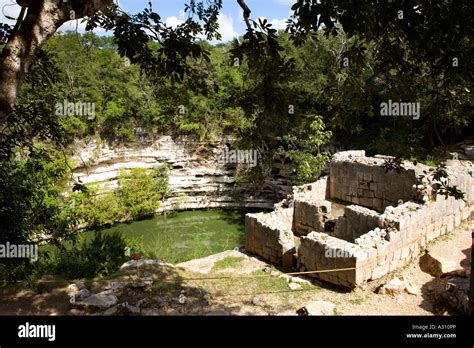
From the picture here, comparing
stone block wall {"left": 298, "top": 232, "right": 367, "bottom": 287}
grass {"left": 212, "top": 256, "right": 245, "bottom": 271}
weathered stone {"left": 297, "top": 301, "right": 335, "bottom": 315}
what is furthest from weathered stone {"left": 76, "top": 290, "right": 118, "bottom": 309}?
stone block wall {"left": 298, "top": 232, "right": 367, "bottom": 287}

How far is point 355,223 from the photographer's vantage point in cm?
1088

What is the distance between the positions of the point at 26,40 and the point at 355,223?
959cm

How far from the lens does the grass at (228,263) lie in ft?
33.0

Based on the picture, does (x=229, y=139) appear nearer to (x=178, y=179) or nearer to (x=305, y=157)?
(x=178, y=179)

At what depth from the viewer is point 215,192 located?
22953 mm

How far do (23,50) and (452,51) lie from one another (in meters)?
3.72

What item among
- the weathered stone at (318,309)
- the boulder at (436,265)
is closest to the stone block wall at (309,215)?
the boulder at (436,265)

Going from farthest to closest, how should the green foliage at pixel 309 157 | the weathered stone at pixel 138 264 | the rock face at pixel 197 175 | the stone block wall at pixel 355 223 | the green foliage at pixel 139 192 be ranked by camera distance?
the rock face at pixel 197 175
the green foliage at pixel 139 192
the green foliage at pixel 309 157
the stone block wall at pixel 355 223
the weathered stone at pixel 138 264

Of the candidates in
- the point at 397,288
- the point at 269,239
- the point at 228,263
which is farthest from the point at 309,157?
the point at 397,288

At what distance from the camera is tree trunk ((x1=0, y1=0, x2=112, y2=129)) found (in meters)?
3.04

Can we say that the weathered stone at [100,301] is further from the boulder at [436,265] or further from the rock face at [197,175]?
the rock face at [197,175]

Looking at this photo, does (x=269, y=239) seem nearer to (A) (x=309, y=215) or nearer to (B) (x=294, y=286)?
(A) (x=309, y=215)

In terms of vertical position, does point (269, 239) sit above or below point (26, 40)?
below

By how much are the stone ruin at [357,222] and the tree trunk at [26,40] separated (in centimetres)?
541
